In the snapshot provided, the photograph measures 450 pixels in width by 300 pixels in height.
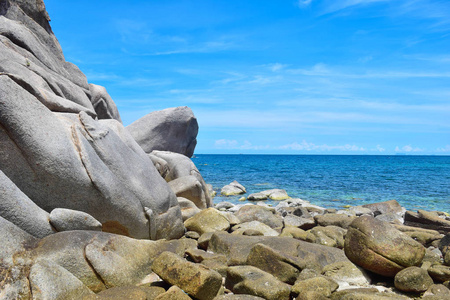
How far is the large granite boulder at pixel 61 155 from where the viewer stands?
256 inches

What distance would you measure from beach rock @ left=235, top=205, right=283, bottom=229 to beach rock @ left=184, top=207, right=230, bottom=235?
1914mm

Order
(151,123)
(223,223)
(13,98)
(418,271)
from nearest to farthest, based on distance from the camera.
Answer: (13,98), (418,271), (223,223), (151,123)

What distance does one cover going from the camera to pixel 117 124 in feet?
32.0

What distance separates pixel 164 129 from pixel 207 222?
9744 millimetres

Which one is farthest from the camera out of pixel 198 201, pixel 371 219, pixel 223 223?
pixel 198 201

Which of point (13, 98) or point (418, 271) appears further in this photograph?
point (418, 271)

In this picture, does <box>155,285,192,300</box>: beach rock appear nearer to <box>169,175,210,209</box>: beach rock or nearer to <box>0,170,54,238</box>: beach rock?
<box>0,170,54,238</box>: beach rock

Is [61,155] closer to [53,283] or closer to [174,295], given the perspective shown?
[53,283]

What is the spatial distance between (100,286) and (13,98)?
361 cm

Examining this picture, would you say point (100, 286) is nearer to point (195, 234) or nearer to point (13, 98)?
point (13, 98)

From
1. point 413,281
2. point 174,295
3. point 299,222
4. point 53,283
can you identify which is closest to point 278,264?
point 174,295

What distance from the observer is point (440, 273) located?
719cm

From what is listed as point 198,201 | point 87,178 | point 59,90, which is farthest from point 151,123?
point 87,178

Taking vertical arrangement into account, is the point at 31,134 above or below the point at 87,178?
above
